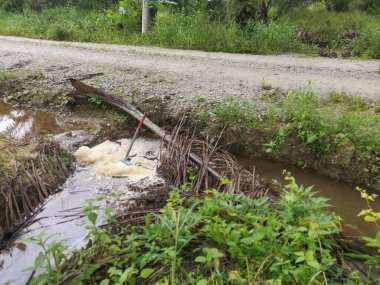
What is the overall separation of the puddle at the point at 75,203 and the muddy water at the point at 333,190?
143 centimetres

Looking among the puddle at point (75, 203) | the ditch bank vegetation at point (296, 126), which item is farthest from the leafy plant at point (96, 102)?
the puddle at point (75, 203)

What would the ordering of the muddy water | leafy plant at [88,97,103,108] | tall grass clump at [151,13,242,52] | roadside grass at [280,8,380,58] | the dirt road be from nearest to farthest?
the muddy water < leafy plant at [88,97,103,108] < the dirt road < roadside grass at [280,8,380,58] < tall grass clump at [151,13,242,52]

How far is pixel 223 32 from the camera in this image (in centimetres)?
986

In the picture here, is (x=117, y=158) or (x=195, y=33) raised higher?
(x=195, y=33)

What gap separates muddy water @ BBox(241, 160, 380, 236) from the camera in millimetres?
3874

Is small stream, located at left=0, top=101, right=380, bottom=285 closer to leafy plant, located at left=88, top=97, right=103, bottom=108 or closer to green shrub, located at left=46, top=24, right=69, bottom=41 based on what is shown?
leafy plant, located at left=88, top=97, right=103, bottom=108

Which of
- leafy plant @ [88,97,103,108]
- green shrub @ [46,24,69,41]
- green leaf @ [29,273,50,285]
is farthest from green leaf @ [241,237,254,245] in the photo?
green shrub @ [46,24,69,41]

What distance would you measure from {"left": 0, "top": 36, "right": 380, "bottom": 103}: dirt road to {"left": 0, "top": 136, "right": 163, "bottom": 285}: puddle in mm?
1697

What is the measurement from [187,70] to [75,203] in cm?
425

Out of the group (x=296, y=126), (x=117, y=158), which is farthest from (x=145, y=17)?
(x=296, y=126)

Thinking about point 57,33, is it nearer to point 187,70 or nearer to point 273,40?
point 187,70

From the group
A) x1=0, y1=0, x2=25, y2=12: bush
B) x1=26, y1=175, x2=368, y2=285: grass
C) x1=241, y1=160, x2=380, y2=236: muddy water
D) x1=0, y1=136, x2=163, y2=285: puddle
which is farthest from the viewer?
x1=0, y1=0, x2=25, y2=12: bush

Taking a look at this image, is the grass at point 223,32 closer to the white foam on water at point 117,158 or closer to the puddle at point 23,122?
the puddle at point 23,122

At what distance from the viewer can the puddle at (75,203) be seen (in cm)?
324
